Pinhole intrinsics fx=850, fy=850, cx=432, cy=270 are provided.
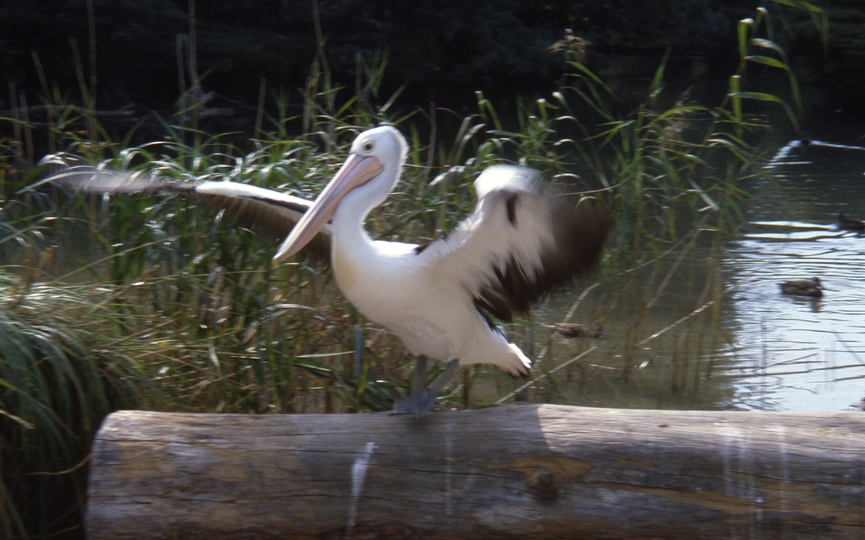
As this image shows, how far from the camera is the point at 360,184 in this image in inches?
123

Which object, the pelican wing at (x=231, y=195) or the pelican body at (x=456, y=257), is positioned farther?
the pelican wing at (x=231, y=195)

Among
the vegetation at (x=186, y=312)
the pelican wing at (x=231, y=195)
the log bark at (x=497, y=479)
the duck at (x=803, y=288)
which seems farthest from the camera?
the duck at (x=803, y=288)

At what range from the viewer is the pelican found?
97.0 inches

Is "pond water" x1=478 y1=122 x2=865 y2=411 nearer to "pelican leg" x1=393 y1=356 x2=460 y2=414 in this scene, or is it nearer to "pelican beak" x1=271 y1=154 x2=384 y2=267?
"pelican leg" x1=393 y1=356 x2=460 y2=414

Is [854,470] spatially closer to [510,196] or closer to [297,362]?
[510,196]

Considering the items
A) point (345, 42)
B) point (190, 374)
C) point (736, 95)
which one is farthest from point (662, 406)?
point (345, 42)

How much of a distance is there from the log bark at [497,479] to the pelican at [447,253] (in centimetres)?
42

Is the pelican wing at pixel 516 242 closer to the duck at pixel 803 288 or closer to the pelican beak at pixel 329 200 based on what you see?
the pelican beak at pixel 329 200

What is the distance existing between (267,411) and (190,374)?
337 mm

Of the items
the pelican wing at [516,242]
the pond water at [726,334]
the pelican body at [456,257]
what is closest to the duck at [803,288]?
the pond water at [726,334]

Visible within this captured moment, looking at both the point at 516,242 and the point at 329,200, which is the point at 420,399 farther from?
the point at 329,200

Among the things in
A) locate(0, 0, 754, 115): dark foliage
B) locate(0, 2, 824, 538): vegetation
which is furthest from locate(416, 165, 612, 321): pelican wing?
locate(0, 0, 754, 115): dark foliage

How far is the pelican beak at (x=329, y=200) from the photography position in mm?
3039

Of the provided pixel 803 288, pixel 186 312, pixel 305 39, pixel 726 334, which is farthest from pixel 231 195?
pixel 305 39
